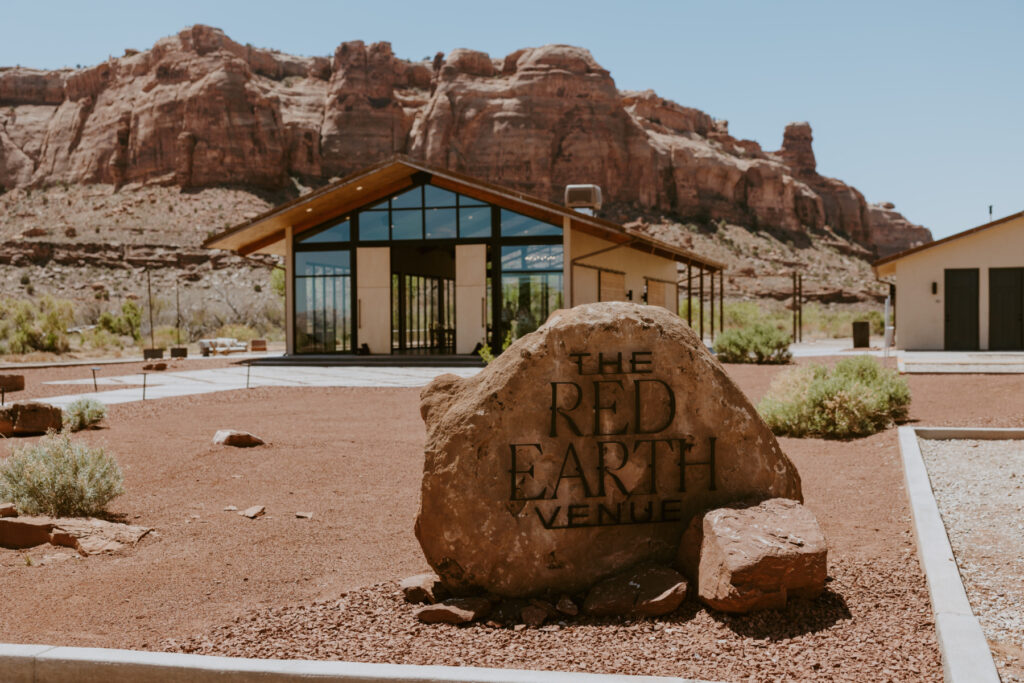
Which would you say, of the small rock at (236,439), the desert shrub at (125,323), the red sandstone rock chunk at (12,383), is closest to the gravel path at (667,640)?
the small rock at (236,439)

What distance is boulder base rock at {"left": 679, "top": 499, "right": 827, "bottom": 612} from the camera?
358cm

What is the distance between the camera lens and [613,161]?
278ft

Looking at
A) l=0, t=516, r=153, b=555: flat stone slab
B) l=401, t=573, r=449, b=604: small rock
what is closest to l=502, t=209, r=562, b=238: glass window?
l=0, t=516, r=153, b=555: flat stone slab

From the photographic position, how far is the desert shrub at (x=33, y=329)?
27.6 m

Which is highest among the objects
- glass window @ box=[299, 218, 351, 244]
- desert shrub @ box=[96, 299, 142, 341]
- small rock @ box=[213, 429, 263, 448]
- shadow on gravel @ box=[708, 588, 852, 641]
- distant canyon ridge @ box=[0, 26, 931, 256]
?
distant canyon ridge @ box=[0, 26, 931, 256]

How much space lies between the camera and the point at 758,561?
358 centimetres

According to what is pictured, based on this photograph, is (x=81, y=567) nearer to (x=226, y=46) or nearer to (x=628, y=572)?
(x=628, y=572)

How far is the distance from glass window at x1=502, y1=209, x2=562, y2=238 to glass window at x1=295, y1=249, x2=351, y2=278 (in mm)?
4921

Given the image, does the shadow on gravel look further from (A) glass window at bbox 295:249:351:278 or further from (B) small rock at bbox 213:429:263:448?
(A) glass window at bbox 295:249:351:278

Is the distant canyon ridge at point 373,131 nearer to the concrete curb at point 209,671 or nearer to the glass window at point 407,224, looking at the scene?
the glass window at point 407,224

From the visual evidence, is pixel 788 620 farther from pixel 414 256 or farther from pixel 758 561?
pixel 414 256

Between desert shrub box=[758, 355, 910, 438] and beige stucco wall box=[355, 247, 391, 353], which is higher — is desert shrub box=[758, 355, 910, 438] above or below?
below

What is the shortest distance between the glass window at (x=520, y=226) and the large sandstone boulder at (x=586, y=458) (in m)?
19.0

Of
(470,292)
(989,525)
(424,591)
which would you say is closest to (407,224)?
(470,292)
